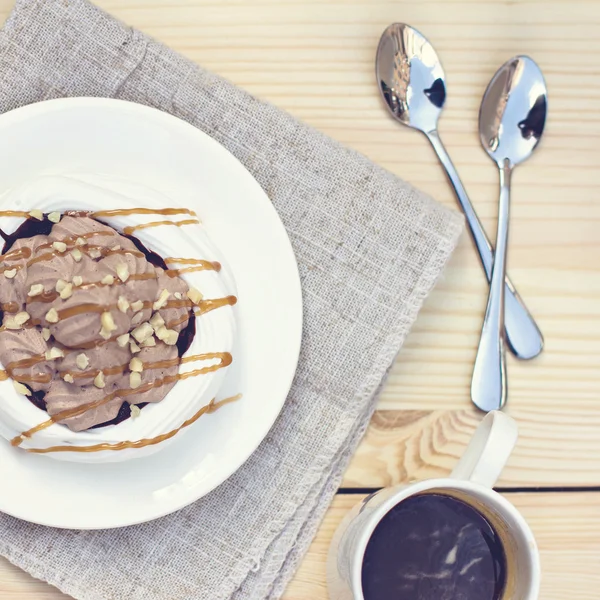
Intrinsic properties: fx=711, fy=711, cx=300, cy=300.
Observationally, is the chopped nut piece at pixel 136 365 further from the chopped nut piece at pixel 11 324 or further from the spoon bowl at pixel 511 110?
the spoon bowl at pixel 511 110

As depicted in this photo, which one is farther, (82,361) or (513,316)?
(513,316)

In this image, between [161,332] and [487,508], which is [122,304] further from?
[487,508]

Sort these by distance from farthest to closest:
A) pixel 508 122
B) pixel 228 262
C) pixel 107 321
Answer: pixel 508 122, pixel 228 262, pixel 107 321

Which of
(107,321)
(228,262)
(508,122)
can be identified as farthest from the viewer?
(508,122)

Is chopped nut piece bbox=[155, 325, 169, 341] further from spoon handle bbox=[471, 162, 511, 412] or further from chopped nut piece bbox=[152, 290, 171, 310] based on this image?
spoon handle bbox=[471, 162, 511, 412]

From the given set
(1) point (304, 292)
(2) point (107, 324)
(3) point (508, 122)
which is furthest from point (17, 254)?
(3) point (508, 122)

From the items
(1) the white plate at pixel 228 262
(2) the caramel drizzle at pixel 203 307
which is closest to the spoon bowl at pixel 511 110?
(1) the white plate at pixel 228 262

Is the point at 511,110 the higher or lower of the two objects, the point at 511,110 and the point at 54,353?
the higher

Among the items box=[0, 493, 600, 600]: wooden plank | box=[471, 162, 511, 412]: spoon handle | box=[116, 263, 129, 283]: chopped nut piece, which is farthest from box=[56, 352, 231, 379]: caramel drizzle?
box=[0, 493, 600, 600]: wooden plank
